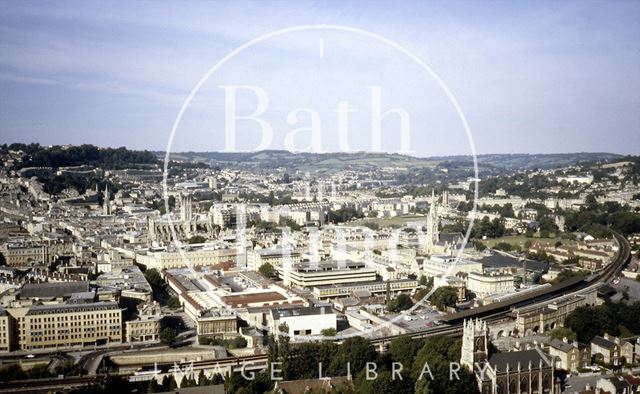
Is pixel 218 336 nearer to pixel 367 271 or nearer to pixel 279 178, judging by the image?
pixel 367 271

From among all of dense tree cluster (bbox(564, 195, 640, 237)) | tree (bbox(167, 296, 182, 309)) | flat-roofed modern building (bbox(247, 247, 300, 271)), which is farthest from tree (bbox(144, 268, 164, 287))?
dense tree cluster (bbox(564, 195, 640, 237))

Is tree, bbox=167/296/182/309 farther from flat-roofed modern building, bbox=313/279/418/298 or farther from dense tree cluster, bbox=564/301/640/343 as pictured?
dense tree cluster, bbox=564/301/640/343

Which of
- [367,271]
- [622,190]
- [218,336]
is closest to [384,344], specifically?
[218,336]

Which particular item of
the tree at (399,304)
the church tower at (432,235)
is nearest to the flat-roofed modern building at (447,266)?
the tree at (399,304)

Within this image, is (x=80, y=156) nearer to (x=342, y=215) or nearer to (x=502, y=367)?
(x=342, y=215)

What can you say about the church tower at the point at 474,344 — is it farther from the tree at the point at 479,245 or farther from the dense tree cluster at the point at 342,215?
the dense tree cluster at the point at 342,215

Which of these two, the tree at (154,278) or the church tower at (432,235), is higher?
the church tower at (432,235)

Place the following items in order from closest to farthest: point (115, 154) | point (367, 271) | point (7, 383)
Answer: point (7, 383)
point (367, 271)
point (115, 154)
